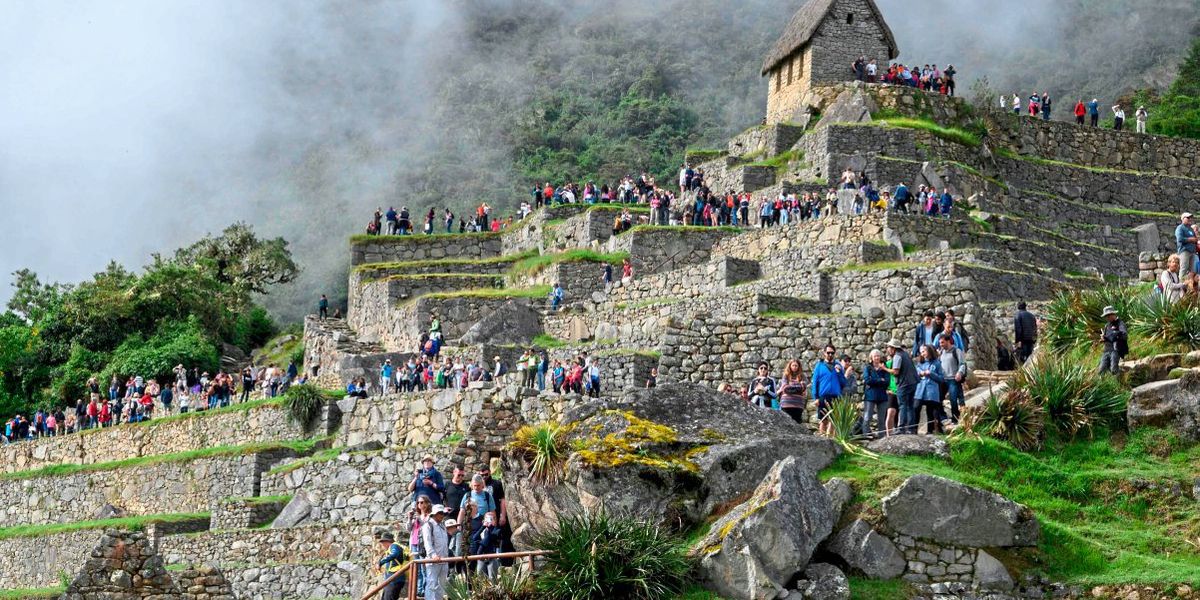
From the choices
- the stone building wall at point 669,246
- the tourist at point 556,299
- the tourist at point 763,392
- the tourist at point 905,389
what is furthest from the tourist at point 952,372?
the stone building wall at point 669,246

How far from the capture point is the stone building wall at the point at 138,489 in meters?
38.0

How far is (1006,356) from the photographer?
2888 centimetres

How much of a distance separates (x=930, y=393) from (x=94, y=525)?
21.6m

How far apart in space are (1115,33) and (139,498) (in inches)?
2575

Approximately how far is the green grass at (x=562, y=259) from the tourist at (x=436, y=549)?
901 inches

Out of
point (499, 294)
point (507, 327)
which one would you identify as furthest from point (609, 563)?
point (499, 294)

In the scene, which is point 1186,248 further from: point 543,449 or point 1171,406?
point 543,449

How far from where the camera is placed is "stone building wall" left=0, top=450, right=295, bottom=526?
38.0 m

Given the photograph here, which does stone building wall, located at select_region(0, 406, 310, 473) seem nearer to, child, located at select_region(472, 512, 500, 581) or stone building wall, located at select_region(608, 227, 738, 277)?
stone building wall, located at select_region(608, 227, 738, 277)

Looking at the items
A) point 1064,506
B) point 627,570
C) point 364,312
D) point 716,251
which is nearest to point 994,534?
point 1064,506

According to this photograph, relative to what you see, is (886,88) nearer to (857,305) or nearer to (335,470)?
(857,305)

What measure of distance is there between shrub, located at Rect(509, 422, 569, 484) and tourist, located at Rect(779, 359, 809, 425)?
165 inches

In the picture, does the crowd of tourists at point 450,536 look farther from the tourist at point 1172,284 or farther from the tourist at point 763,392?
the tourist at point 1172,284

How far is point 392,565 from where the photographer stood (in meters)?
22.4
